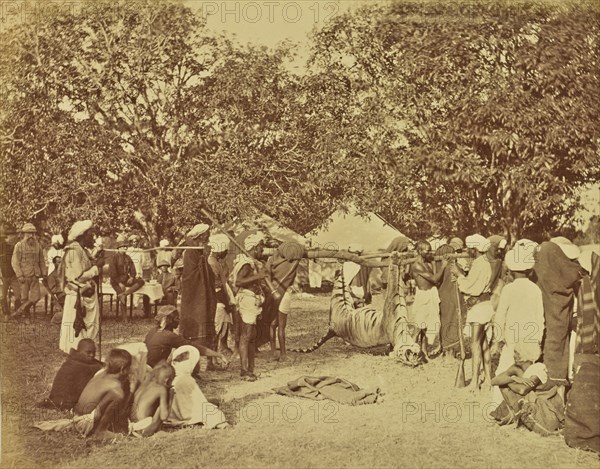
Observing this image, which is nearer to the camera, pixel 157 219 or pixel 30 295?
pixel 157 219

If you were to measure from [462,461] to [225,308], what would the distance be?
4.29m

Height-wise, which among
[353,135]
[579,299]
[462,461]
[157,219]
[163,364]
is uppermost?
[353,135]

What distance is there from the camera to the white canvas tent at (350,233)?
11180mm

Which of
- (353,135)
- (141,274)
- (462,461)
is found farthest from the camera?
(141,274)

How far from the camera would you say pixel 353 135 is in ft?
32.2

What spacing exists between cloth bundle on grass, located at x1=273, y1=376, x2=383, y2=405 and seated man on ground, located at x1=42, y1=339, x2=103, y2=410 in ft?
6.63

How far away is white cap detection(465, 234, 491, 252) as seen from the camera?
9699 mm

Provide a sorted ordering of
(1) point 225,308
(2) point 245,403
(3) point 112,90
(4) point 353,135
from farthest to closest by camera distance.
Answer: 1. (1) point 225,308
2. (4) point 353,135
3. (3) point 112,90
4. (2) point 245,403

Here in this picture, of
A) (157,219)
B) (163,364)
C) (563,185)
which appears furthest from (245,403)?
(563,185)

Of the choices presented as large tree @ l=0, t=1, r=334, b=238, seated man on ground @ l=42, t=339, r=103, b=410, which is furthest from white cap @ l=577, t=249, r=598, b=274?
seated man on ground @ l=42, t=339, r=103, b=410

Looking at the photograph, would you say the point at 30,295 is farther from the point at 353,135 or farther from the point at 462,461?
the point at 462,461

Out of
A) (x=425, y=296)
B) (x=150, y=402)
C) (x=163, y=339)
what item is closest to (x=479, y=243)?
(x=425, y=296)

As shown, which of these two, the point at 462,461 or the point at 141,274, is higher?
the point at 141,274

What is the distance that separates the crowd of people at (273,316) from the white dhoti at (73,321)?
0.01 m
